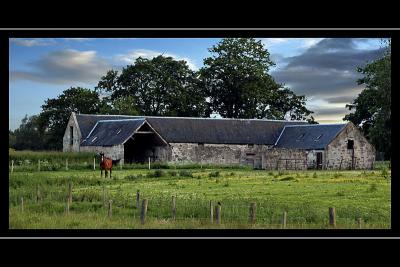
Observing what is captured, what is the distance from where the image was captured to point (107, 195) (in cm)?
1588

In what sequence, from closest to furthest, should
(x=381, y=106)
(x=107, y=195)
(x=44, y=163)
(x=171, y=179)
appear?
(x=107, y=195), (x=171, y=179), (x=44, y=163), (x=381, y=106)

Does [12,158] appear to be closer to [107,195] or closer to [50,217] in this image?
[107,195]

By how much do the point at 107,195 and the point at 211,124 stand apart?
24.3 meters

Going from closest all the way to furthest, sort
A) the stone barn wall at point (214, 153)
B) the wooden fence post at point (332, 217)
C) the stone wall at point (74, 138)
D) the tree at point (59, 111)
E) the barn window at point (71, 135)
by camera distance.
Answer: the wooden fence post at point (332, 217) → the stone barn wall at point (214, 153) → the stone wall at point (74, 138) → the barn window at point (71, 135) → the tree at point (59, 111)

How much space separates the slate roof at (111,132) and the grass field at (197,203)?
579 inches

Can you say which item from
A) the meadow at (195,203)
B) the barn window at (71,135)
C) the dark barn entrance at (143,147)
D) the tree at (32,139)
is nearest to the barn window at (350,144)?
the dark barn entrance at (143,147)

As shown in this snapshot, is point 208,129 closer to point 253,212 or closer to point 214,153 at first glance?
point 214,153

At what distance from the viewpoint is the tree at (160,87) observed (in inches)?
1815

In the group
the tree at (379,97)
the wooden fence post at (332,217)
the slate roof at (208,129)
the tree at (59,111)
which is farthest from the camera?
the tree at (59,111)

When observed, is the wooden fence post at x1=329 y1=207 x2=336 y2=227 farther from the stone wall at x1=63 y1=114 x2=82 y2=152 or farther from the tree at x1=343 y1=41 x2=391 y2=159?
the stone wall at x1=63 y1=114 x2=82 y2=152

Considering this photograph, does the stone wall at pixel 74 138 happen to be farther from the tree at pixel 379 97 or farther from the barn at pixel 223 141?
the tree at pixel 379 97
